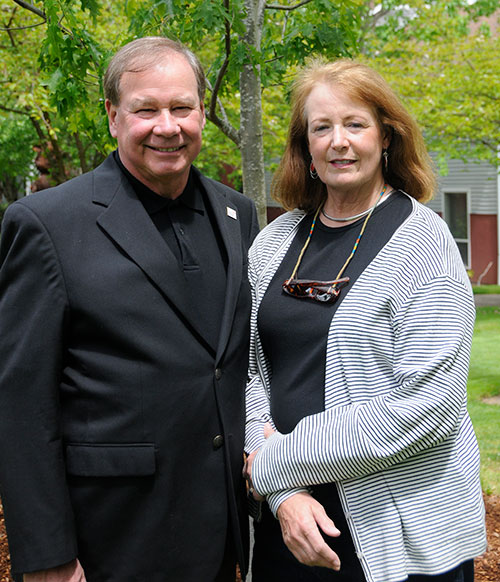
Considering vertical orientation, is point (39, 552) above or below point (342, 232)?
below

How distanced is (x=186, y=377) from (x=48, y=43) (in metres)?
2.30

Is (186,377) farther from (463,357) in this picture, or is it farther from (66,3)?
(66,3)

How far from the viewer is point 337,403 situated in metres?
2.46

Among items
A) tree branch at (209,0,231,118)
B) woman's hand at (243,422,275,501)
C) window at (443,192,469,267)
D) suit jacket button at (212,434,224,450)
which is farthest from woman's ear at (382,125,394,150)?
window at (443,192,469,267)

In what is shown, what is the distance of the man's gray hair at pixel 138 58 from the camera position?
2600 mm

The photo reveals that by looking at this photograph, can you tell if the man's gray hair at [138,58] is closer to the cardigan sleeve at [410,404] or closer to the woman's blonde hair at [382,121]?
the woman's blonde hair at [382,121]

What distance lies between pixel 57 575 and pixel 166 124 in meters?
1.59

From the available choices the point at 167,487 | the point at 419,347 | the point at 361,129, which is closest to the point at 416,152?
the point at 361,129

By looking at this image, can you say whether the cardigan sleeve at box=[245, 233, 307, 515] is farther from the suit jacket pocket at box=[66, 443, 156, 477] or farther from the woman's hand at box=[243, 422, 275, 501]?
the suit jacket pocket at box=[66, 443, 156, 477]

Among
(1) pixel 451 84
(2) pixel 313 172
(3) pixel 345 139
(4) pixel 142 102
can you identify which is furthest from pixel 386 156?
(1) pixel 451 84

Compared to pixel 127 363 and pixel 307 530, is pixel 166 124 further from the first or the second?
pixel 307 530

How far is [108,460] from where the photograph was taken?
247cm

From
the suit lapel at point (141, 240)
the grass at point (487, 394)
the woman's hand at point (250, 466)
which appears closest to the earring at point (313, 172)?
the suit lapel at point (141, 240)

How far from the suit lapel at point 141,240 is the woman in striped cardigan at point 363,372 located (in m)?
0.37
